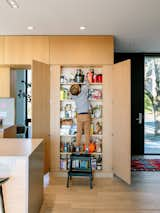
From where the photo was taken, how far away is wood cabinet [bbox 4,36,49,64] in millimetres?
4949

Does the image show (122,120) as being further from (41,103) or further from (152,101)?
(152,101)

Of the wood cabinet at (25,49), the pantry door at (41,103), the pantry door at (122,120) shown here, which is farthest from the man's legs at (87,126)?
the wood cabinet at (25,49)

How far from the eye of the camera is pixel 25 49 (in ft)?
16.3

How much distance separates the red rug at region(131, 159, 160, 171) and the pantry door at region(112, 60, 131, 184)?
992mm

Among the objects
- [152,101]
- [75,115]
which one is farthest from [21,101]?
[152,101]

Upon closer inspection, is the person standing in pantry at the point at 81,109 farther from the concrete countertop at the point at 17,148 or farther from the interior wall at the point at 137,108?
the interior wall at the point at 137,108

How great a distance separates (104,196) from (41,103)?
1943 millimetres

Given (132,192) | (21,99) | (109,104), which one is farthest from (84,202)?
(21,99)

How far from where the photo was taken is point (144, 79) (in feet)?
22.9

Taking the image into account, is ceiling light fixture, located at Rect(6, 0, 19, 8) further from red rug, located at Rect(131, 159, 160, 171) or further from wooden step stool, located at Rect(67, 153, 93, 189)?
red rug, located at Rect(131, 159, 160, 171)

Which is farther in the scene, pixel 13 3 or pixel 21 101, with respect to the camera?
pixel 21 101

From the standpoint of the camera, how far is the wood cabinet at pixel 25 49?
495 centimetres

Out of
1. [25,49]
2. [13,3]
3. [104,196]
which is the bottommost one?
[104,196]

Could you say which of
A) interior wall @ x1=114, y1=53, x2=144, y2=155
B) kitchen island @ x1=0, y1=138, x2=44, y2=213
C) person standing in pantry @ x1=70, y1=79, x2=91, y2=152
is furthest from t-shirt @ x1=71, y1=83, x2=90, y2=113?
interior wall @ x1=114, y1=53, x2=144, y2=155
